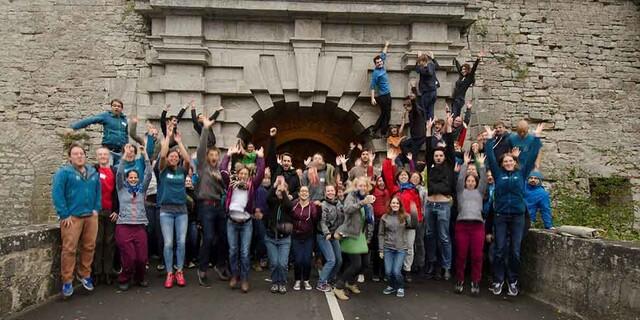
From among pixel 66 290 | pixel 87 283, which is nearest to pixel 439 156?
pixel 87 283

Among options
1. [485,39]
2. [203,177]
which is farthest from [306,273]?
[485,39]

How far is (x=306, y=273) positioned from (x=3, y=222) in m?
7.24

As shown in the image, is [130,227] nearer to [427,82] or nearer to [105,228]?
[105,228]

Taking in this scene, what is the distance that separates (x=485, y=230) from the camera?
6.85 m

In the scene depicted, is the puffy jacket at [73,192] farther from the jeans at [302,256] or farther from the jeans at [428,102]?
the jeans at [428,102]

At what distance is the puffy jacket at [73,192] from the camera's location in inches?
220

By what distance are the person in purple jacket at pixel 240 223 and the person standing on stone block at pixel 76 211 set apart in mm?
1697

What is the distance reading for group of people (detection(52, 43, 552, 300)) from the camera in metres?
6.14

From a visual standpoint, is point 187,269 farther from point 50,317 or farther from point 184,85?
point 184,85

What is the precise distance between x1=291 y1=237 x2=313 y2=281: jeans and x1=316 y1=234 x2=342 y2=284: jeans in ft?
0.55

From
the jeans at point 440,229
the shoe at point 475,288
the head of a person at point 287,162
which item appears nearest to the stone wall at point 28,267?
the head of a person at point 287,162

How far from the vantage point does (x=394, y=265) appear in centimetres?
631

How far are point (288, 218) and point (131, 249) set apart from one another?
6.90ft

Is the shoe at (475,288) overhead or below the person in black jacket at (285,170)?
below
